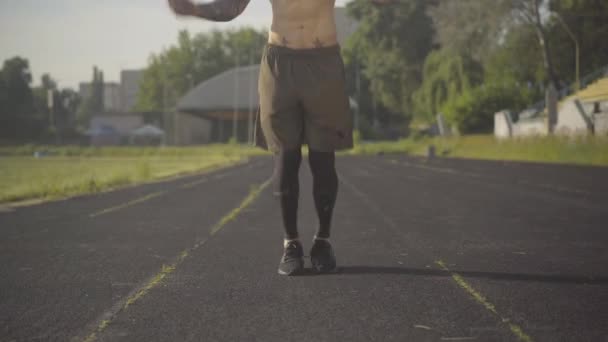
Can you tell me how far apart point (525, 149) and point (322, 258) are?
2583 cm

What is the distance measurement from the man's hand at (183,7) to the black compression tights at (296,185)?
115 cm

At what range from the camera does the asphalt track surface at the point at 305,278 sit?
8.86 ft

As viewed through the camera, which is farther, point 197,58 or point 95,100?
point 95,100

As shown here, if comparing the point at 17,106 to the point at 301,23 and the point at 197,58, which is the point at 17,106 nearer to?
the point at 301,23

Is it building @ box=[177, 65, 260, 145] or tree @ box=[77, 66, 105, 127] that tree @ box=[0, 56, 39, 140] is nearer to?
building @ box=[177, 65, 260, 145]

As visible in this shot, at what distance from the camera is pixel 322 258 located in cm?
395

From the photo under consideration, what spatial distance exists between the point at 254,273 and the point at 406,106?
62.7m

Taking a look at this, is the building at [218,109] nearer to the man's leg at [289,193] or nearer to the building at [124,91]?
the man's leg at [289,193]

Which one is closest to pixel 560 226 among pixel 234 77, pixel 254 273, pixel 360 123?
pixel 254 273

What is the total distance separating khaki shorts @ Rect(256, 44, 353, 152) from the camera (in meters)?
3.93

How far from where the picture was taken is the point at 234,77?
68625 millimetres

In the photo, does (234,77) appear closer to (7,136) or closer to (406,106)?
(406,106)

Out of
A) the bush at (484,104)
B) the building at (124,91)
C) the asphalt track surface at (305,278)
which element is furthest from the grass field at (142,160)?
the building at (124,91)

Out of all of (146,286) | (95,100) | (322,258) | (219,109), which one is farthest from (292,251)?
(95,100)
